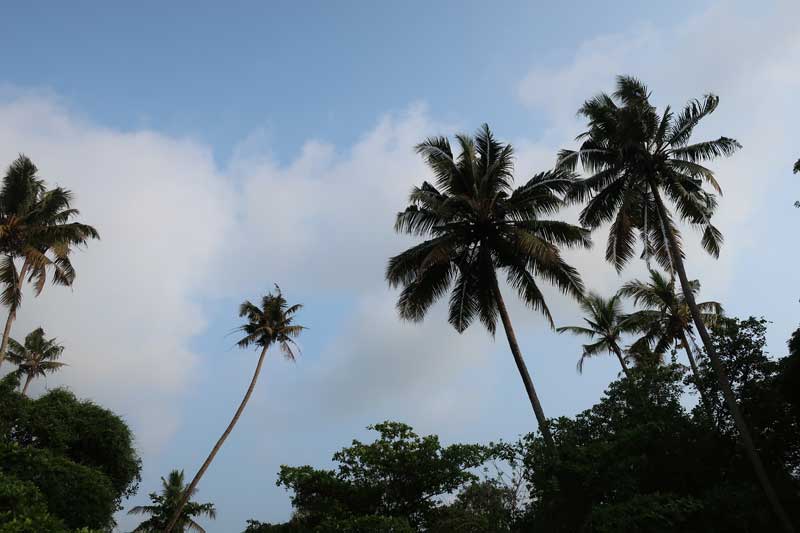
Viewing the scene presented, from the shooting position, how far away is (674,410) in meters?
20.5

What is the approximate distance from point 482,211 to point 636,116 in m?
6.82

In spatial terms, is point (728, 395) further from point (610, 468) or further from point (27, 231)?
point (27, 231)

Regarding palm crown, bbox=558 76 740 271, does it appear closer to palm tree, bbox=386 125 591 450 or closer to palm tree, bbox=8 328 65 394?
palm tree, bbox=386 125 591 450

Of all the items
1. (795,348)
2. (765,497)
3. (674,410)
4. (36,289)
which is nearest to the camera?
(765,497)

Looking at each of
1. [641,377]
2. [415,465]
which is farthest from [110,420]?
[641,377]

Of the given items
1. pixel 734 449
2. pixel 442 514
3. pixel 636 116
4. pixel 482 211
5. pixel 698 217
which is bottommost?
pixel 442 514

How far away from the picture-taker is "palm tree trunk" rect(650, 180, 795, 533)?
16.2 metres

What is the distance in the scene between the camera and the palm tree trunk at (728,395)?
16.2 metres

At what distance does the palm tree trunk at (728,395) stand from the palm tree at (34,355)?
39060 millimetres

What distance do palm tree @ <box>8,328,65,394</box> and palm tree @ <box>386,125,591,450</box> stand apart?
3015 cm

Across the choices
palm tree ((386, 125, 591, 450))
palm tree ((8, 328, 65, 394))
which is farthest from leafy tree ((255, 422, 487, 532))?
palm tree ((8, 328, 65, 394))

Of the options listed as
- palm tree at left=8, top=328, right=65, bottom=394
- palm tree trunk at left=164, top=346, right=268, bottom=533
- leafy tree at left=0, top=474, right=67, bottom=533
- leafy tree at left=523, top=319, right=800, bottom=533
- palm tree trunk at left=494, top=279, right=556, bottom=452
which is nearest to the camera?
leafy tree at left=0, top=474, right=67, bottom=533

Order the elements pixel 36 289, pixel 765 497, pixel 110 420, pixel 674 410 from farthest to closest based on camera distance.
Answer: pixel 110 420 → pixel 36 289 → pixel 674 410 → pixel 765 497

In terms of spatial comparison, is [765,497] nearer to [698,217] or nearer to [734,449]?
[734,449]
